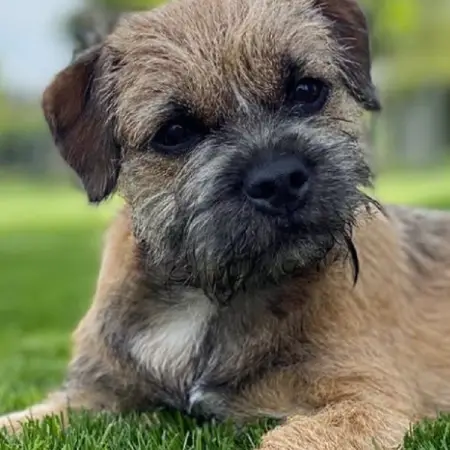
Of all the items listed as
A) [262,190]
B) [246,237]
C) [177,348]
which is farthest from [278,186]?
[177,348]

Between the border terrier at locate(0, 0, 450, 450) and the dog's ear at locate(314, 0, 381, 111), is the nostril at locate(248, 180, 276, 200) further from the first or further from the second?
the dog's ear at locate(314, 0, 381, 111)

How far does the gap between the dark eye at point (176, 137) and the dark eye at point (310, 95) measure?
1.32ft

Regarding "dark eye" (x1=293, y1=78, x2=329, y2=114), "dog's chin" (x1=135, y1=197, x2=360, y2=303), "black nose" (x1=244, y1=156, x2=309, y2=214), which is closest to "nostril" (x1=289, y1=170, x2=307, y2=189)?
"black nose" (x1=244, y1=156, x2=309, y2=214)

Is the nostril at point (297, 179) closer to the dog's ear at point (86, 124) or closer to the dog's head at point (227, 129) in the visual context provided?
the dog's head at point (227, 129)

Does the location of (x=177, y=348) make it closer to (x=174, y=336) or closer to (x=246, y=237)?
(x=174, y=336)

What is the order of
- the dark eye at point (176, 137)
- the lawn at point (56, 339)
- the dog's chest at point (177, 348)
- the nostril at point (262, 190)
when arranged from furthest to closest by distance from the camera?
the dog's chest at point (177, 348)
the dark eye at point (176, 137)
the lawn at point (56, 339)
the nostril at point (262, 190)

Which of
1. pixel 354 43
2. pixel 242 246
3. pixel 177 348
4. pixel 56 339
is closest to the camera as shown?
pixel 242 246

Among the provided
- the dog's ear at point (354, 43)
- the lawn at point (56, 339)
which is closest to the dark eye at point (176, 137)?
the dog's ear at point (354, 43)

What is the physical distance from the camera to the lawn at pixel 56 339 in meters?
3.76

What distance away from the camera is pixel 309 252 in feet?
12.0

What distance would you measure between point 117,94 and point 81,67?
0.82 ft

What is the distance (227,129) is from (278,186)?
0.49m

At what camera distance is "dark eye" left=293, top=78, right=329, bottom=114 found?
3996mm

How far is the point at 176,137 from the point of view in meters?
3.99
